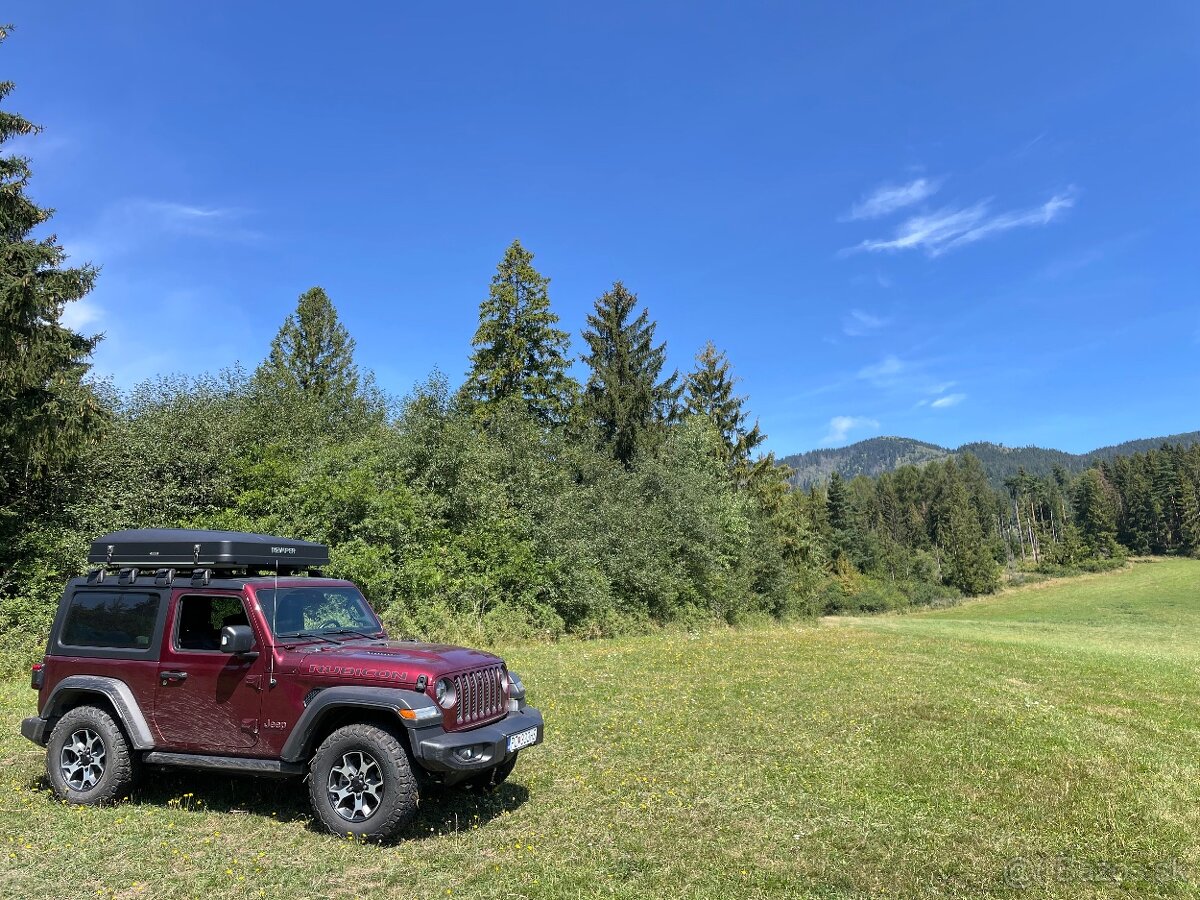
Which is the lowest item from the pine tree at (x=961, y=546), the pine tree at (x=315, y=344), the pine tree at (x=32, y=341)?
the pine tree at (x=961, y=546)

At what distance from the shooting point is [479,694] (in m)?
6.01

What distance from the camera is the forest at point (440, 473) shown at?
15.4m

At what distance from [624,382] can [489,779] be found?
30.7 m

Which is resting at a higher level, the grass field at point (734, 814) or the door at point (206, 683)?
the door at point (206, 683)

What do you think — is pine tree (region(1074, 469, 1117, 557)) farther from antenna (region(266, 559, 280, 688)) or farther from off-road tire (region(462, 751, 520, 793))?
antenna (region(266, 559, 280, 688))

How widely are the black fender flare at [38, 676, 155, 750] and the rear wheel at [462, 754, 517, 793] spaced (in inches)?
112

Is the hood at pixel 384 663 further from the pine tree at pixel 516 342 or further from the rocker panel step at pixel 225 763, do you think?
the pine tree at pixel 516 342

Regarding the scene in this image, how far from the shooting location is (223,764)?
19.8 feet

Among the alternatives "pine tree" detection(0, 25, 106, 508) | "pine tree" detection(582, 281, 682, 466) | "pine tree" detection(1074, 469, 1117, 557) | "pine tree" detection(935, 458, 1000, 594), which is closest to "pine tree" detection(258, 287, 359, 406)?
"pine tree" detection(582, 281, 682, 466)

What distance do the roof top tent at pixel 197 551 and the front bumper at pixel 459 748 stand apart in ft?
8.34

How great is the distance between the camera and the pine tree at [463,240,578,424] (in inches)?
1287

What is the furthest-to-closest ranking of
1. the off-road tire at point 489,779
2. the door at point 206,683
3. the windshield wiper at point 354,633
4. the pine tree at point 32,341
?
the pine tree at point 32,341 < the windshield wiper at point 354,633 < the off-road tire at point 489,779 < the door at point 206,683

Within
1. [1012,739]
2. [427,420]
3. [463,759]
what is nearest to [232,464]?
[427,420]

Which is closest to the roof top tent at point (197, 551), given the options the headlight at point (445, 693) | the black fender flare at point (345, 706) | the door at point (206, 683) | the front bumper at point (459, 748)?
the door at point (206, 683)
